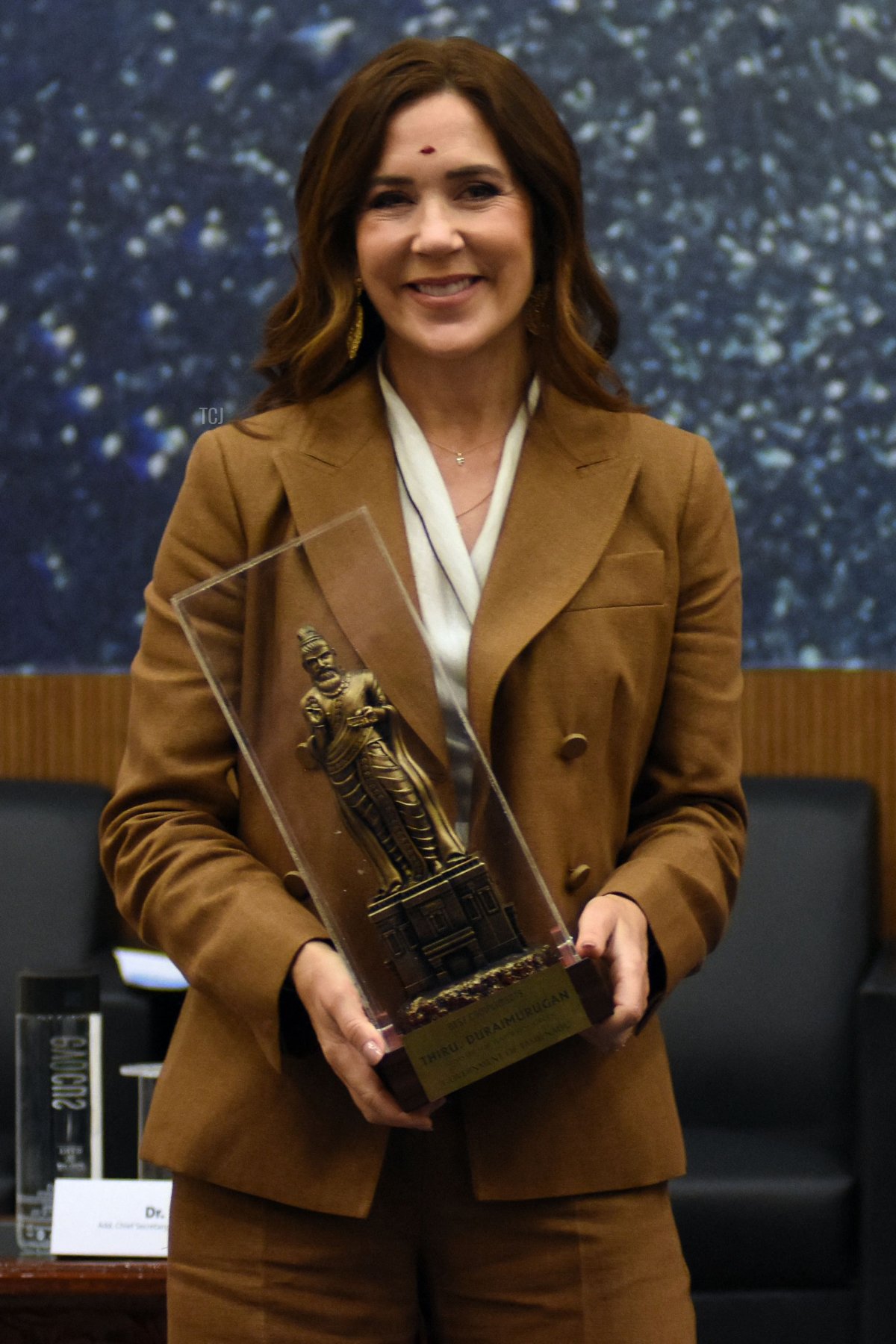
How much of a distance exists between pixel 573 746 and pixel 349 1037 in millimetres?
295

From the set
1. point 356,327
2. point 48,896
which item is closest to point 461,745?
point 356,327

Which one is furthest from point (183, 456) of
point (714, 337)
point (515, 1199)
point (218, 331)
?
point (515, 1199)

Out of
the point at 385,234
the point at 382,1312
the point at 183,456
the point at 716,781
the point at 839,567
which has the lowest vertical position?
the point at 382,1312

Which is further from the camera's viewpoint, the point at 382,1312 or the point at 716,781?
the point at 716,781

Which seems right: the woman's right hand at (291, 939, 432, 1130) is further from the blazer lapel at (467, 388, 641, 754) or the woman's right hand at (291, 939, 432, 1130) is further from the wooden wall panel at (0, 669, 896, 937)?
the wooden wall panel at (0, 669, 896, 937)

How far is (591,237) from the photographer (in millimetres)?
3346

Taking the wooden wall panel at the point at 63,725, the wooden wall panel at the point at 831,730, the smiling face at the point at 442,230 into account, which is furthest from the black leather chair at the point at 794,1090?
the smiling face at the point at 442,230

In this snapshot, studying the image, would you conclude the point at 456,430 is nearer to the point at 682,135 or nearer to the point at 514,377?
the point at 514,377

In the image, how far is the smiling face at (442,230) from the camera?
4.43 ft

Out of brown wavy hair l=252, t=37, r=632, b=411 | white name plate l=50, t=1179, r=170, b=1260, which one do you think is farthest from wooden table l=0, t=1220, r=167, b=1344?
brown wavy hair l=252, t=37, r=632, b=411

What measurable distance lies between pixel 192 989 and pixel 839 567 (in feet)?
7.34

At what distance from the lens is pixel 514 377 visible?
4.83 ft

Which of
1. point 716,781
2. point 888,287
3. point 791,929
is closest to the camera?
point 716,781

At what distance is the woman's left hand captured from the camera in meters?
1.22
